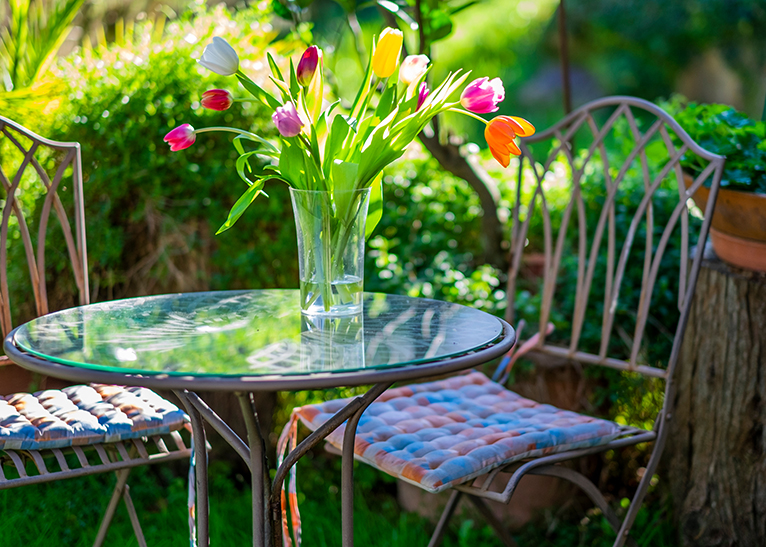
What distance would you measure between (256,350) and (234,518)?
142cm

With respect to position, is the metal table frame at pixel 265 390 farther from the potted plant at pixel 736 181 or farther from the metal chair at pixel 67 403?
the potted plant at pixel 736 181

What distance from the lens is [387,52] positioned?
1402 millimetres

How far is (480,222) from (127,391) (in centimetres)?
156

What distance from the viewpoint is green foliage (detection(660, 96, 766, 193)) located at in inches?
73.8

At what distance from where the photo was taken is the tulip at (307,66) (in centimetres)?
140

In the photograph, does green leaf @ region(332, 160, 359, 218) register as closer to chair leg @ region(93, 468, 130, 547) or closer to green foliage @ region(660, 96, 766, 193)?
chair leg @ region(93, 468, 130, 547)

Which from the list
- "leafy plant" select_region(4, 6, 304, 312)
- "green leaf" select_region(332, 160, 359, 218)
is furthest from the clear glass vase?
"leafy plant" select_region(4, 6, 304, 312)

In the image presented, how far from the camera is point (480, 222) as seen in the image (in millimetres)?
2936

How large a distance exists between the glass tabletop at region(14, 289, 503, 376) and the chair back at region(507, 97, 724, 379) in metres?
0.54

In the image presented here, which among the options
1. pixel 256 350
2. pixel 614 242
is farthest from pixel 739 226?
pixel 256 350

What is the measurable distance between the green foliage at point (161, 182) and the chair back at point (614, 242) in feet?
3.01

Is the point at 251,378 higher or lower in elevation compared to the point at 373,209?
lower

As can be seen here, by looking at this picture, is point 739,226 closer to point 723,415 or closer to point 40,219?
→ point 723,415

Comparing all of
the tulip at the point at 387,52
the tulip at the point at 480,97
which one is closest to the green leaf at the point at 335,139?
the tulip at the point at 387,52
